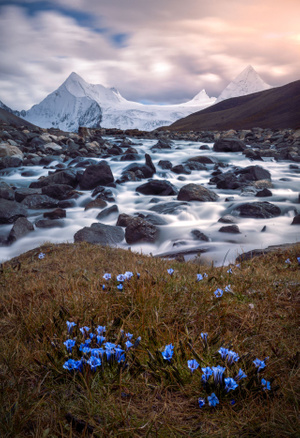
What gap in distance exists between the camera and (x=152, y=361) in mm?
2379

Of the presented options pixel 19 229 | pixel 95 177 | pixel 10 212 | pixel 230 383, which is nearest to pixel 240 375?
pixel 230 383

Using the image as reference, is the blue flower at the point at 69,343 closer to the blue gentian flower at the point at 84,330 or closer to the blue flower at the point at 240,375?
the blue gentian flower at the point at 84,330

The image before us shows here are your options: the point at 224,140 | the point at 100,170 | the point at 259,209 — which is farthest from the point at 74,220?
the point at 224,140

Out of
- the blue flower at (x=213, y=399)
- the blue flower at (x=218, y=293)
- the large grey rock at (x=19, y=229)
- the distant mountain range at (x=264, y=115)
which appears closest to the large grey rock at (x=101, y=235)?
the large grey rock at (x=19, y=229)

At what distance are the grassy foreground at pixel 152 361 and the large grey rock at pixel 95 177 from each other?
15485mm

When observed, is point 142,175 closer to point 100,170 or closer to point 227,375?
point 100,170

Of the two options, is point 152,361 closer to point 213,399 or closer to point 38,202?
point 213,399

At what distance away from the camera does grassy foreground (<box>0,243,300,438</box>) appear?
1870 mm

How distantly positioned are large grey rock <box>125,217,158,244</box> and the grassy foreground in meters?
6.80

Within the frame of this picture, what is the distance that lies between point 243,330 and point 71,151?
30468mm

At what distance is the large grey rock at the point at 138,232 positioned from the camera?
11.1m

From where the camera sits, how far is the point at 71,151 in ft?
102

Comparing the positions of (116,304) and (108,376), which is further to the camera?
(116,304)

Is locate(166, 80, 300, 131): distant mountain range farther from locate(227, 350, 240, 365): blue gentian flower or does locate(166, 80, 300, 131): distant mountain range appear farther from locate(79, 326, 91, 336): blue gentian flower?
locate(79, 326, 91, 336): blue gentian flower
